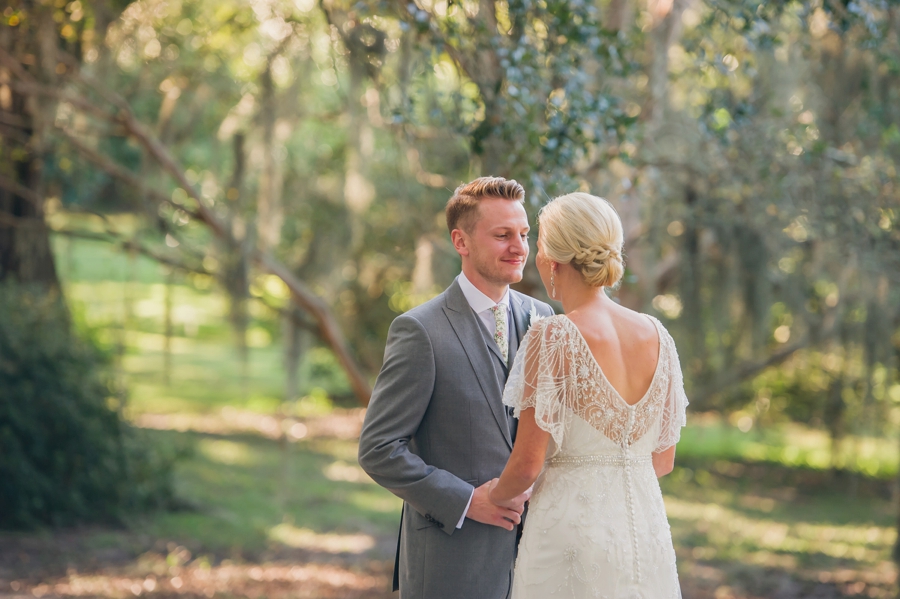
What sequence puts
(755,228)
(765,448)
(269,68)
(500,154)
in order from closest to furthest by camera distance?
(500,154)
(269,68)
(755,228)
(765,448)

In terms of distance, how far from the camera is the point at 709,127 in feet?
15.2

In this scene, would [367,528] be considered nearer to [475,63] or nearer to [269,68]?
[269,68]

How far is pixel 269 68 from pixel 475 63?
215 cm

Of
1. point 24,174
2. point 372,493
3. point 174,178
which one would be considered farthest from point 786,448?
point 24,174

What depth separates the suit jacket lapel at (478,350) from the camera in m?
2.20

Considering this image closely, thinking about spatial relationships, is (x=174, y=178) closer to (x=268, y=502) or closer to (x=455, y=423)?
(x=268, y=502)

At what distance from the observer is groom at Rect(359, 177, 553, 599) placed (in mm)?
2123

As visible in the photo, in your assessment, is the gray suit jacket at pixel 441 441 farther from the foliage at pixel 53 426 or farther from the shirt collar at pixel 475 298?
the foliage at pixel 53 426

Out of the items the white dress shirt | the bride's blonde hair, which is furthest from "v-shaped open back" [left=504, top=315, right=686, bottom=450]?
the white dress shirt

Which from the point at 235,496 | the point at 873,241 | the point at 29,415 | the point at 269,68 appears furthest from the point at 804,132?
the point at 235,496

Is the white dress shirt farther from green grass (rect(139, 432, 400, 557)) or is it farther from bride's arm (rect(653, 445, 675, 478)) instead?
green grass (rect(139, 432, 400, 557))

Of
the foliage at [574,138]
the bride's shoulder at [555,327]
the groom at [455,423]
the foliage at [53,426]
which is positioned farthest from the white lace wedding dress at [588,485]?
the foliage at [53,426]

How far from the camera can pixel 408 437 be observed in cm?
215

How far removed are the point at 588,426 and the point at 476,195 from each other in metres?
0.65
